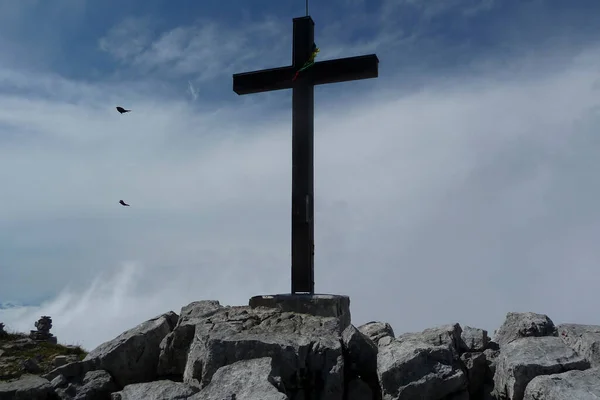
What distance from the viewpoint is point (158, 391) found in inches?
288

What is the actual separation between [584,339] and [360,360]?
287cm

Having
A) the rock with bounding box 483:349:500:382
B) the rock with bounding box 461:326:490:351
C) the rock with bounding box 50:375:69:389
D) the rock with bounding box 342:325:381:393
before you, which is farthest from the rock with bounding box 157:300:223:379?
the rock with bounding box 483:349:500:382

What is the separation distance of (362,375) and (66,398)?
13.8ft

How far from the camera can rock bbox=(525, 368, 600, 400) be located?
5641mm

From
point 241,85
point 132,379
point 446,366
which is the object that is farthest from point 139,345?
point 241,85

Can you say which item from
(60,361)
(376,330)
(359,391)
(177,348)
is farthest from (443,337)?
(60,361)

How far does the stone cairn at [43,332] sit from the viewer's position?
717 inches

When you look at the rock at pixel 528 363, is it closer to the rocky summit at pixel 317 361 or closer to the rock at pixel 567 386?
the rocky summit at pixel 317 361

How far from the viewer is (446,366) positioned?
6.84 m

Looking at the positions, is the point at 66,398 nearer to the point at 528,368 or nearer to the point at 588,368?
the point at 528,368

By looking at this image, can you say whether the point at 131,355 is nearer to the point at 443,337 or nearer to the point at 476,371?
the point at 443,337

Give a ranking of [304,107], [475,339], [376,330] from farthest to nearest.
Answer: [304,107] < [376,330] < [475,339]

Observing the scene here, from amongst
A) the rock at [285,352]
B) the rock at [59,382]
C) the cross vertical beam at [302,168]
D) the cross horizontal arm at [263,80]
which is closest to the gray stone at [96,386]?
the rock at [59,382]

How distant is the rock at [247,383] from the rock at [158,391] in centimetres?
48
